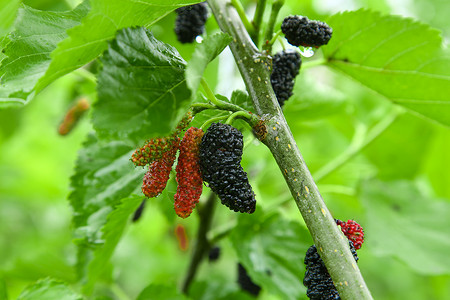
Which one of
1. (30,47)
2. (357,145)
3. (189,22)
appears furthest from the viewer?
(357,145)

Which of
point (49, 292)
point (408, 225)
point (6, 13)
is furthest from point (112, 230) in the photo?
point (408, 225)

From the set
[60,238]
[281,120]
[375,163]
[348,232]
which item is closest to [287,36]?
[281,120]

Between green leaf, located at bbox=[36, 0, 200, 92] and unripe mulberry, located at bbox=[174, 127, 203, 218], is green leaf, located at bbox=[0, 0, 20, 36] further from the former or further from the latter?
unripe mulberry, located at bbox=[174, 127, 203, 218]

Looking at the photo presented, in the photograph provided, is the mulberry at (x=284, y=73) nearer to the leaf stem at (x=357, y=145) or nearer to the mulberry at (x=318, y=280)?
the mulberry at (x=318, y=280)

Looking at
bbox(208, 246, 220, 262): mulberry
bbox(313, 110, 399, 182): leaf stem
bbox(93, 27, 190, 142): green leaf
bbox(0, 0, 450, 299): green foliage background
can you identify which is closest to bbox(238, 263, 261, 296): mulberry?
bbox(0, 0, 450, 299): green foliage background

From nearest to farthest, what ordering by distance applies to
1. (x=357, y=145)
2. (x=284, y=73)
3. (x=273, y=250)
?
(x=284, y=73) < (x=273, y=250) < (x=357, y=145)

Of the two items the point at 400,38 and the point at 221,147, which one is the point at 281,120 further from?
the point at 400,38

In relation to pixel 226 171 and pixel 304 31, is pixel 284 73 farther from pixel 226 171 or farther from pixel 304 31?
pixel 226 171

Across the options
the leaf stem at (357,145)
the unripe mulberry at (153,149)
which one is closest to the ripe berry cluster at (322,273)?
the unripe mulberry at (153,149)
